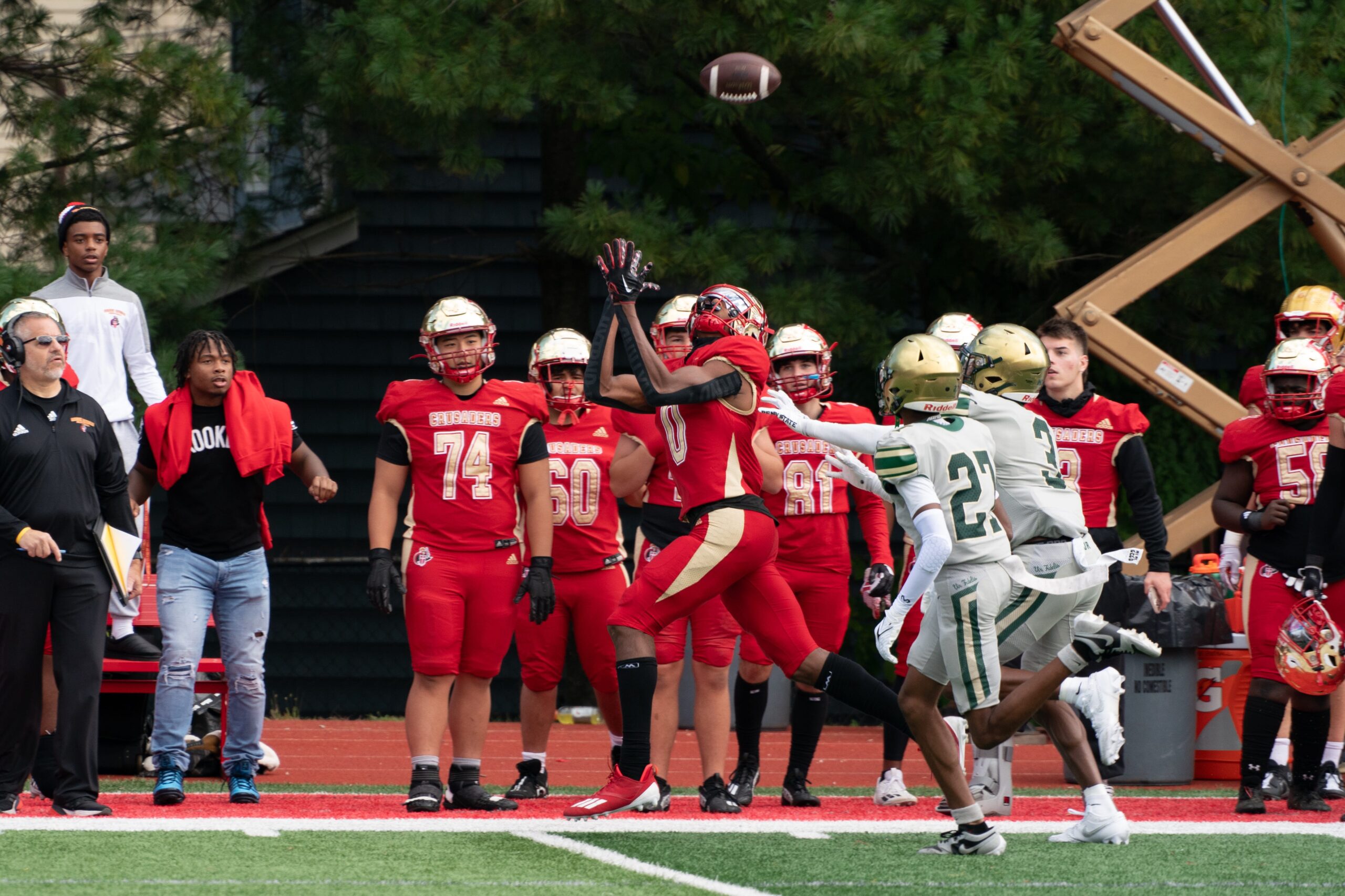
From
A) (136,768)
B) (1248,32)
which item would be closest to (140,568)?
(136,768)

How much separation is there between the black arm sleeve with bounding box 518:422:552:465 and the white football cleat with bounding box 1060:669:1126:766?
249 centimetres

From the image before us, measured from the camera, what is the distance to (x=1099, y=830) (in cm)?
671

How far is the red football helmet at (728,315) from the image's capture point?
7.42m

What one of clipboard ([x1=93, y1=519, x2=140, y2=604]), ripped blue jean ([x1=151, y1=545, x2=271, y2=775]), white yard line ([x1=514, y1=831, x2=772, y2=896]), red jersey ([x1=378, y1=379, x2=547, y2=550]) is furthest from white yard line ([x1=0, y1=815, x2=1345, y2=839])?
red jersey ([x1=378, y1=379, x2=547, y2=550])

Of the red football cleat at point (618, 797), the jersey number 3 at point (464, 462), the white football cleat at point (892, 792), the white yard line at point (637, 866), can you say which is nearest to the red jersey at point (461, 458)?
the jersey number 3 at point (464, 462)

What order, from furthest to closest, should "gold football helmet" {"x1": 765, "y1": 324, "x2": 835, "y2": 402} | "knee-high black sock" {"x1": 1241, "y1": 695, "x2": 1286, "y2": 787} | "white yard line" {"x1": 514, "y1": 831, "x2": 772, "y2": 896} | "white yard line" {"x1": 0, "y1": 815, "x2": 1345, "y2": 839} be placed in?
"gold football helmet" {"x1": 765, "y1": 324, "x2": 835, "y2": 402} → "knee-high black sock" {"x1": 1241, "y1": 695, "x2": 1286, "y2": 787} → "white yard line" {"x1": 0, "y1": 815, "x2": 1345, "y2": 839} → "white yard line" {"x1": 514, "y1": 831, "x2": 772, "y2": 896}

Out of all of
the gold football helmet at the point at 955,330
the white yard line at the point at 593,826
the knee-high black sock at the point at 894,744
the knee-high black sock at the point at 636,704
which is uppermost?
the gold football helmet at the point at 955,330

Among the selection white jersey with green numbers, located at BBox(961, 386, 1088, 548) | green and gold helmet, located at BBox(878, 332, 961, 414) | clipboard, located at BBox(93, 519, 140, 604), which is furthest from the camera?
clipboard, located at BBox(93, 519, 140, 604)

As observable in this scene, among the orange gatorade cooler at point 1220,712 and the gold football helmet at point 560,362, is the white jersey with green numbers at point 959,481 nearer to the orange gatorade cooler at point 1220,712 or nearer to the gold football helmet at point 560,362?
the gold football helmet at point 560,362

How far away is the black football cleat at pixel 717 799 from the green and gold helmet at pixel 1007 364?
2.04m

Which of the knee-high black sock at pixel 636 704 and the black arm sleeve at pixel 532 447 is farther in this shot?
the black arm sleeve at pixel 532 447

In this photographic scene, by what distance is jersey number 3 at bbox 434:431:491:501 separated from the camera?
303 inches

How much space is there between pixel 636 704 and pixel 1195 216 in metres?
5.48

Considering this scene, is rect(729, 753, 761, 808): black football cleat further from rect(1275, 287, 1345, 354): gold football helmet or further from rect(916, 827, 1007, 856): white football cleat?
rect(1275, 287, 1345, 354): gold football helmet
